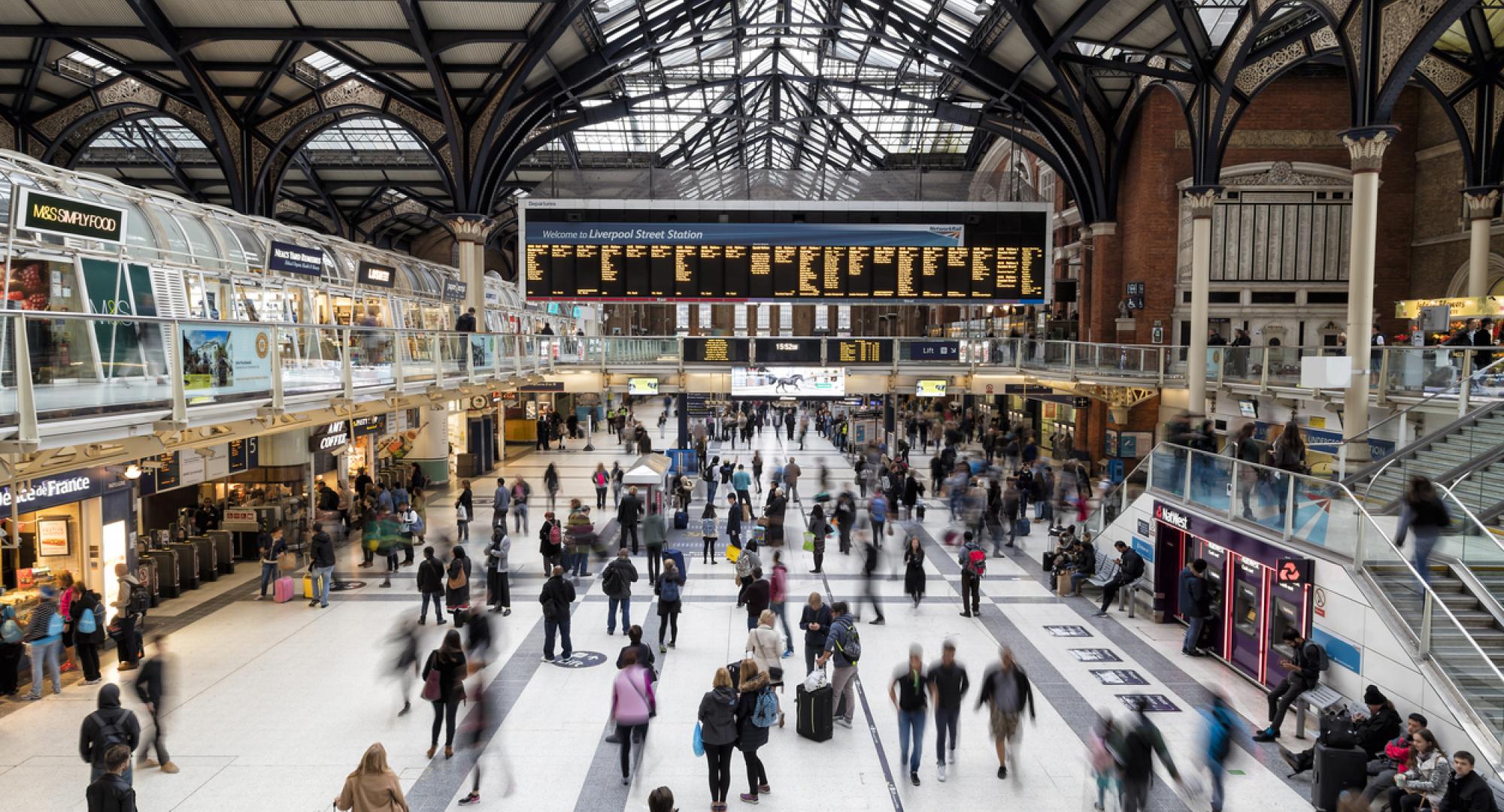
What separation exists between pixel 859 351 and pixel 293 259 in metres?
13.9

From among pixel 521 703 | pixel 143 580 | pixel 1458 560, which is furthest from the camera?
pixel 143 580

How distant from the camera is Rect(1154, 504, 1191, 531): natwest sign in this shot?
12.9m

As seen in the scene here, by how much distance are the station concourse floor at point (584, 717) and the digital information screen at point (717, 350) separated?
1068 cm

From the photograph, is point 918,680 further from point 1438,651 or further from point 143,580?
point 143,580

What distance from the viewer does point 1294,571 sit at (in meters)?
10.3

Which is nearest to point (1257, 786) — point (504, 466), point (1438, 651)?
point (1438, 651)

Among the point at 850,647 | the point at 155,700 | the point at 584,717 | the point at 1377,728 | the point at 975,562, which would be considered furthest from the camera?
the point at 975,562

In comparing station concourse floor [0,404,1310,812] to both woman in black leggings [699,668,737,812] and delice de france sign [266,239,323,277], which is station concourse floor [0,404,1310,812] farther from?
delice de france sign [266,239,323,277]

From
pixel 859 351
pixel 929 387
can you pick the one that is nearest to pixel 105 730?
pixel 859 351

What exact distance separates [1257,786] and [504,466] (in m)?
26.2

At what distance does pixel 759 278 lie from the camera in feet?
80.5

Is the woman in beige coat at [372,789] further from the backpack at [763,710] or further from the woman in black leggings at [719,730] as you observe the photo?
the backpack at [763,710]

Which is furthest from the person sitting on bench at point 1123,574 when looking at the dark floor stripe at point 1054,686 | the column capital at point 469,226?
the column capital at point 469,226

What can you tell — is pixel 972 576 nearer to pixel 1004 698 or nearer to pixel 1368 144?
pixel 1004 698
